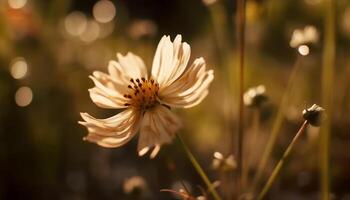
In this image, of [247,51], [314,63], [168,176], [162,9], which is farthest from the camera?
[162,9]

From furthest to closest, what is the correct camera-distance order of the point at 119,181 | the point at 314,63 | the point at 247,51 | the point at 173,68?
the point at 247,51
the point at 314,63
the point at 119,181
the point at 173,68

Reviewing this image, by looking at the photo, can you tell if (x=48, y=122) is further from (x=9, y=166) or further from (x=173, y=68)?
(x=173, y=68)

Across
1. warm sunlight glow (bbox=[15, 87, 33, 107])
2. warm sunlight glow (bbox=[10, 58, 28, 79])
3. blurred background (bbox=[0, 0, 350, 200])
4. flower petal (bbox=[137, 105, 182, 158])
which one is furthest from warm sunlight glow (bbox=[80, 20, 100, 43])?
flower petal (bbox=[137, 105, 182, 158])

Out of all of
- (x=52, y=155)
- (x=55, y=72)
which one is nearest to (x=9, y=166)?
(x=52, y=155)

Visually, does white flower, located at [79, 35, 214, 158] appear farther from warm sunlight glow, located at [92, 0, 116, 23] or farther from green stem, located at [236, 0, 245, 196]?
warm sunlight glow, located at [92, 0, 116, 23]

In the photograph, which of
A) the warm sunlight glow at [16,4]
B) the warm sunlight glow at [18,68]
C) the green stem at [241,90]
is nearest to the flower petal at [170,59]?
the green stem at [241,90]

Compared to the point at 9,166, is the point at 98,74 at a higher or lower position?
higher

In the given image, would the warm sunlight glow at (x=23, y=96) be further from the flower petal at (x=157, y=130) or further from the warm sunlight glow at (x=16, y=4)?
the flower petal at (x=157, y=130)
